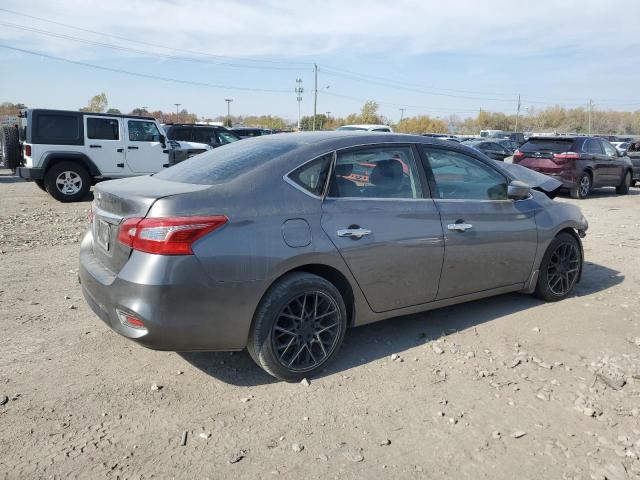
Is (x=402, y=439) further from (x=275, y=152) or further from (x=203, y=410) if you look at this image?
(x=275, y=152)

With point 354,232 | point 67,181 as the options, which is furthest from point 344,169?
point 67,181

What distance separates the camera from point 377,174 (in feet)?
12.6

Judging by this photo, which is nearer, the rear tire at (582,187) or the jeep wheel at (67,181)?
the jeep wheel at (67,181)

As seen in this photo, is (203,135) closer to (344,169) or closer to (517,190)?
(517,190)

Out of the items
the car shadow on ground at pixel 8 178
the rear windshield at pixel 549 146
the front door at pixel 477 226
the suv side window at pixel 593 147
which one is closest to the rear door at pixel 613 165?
the suv side window at pixel 593 147

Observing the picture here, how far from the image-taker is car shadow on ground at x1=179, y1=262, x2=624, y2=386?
11.8 ft

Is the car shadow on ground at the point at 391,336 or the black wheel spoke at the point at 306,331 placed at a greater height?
the black wheel spoke at the point at 306,331

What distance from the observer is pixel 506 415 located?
3.11 metres

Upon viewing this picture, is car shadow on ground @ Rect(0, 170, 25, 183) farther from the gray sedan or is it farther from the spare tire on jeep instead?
the gray sedan

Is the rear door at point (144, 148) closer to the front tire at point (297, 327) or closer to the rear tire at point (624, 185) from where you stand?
the front tire at point (297, 327)

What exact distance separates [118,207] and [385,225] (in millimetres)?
1766

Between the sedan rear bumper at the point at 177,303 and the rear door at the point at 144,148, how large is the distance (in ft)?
32.3

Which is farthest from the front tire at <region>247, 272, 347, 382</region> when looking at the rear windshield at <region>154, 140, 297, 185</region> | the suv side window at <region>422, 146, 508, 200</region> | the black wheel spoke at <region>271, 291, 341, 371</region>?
the suv side window at <region>422, 146, 508, 200</region>

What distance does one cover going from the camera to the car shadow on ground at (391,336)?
11.8ft
